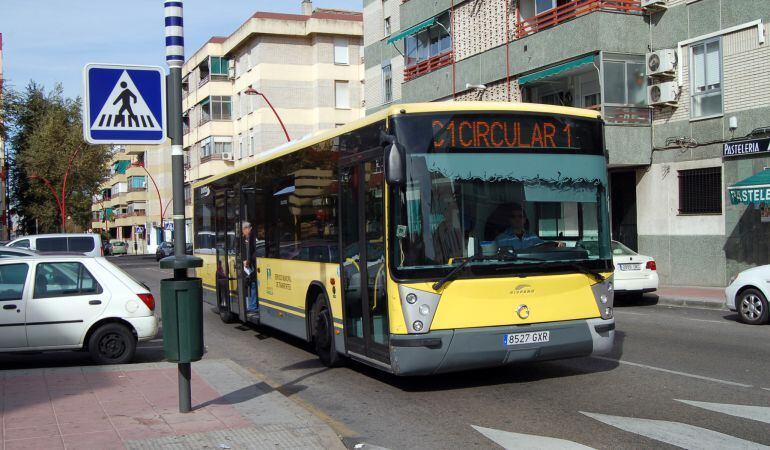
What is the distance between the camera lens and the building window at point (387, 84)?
3728 centimetres

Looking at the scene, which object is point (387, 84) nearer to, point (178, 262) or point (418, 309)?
point (418, 309)

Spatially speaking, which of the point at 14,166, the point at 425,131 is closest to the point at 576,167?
the point at 425,131

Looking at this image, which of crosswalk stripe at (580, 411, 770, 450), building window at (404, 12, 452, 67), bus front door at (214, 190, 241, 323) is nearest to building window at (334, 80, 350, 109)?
building window at (404, 12, 452, 67)

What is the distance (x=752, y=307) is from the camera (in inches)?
561

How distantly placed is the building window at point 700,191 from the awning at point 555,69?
432 centimetres

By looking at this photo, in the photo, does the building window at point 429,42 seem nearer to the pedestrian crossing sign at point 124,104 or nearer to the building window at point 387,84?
the building window at point 387,84

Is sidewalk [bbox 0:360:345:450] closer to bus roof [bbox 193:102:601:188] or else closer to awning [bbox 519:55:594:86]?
bus roof [bbox 193:102:601:188]

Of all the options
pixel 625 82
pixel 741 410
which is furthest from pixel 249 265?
pixel 625 82

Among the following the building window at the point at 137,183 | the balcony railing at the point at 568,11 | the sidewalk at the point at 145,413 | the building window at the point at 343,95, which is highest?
the building window at the point at 343,95

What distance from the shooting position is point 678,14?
2311cm

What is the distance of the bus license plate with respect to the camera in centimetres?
801

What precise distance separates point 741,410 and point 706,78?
17117 mm

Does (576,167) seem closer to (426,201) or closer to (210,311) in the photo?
(426,201)

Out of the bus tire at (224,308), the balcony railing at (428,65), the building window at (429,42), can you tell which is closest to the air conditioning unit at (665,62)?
the balcony railing at (428,65)
